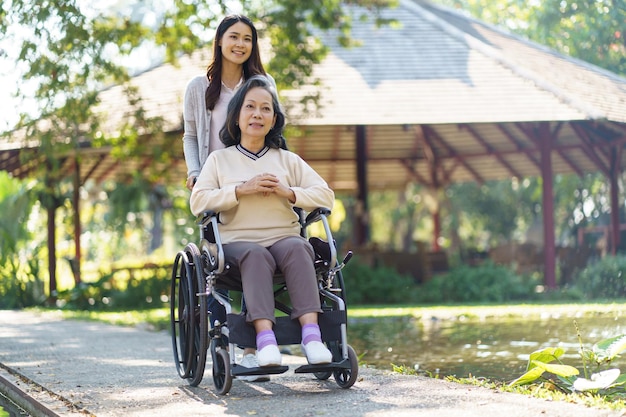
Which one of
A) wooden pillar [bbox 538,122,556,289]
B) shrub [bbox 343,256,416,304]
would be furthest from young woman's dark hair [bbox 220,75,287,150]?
wooden pillar [bbox 538,122,556,289]

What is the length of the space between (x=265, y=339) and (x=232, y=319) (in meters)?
0.18

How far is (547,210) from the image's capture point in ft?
46.6

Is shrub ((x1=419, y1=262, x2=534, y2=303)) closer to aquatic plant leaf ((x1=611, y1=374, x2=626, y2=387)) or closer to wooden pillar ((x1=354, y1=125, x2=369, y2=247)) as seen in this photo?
wooden pillar ((x1=354, y1=125, x2=369, y2=247))

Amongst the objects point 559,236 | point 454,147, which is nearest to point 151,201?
point 454,147

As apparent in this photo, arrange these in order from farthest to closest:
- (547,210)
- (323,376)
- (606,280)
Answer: (547,210)
(606,280)
(323,376)

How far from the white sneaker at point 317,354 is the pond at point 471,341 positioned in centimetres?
111

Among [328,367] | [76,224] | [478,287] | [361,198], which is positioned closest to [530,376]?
[328,367]

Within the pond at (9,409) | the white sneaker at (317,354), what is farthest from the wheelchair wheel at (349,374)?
the pond at (9,409)

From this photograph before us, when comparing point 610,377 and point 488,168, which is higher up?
point 488,168

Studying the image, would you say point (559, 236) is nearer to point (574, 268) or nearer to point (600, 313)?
point (574, 268)

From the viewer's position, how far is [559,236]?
29078mm

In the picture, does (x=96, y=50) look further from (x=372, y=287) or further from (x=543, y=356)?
(x=543, y=356)

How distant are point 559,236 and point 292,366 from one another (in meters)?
24.9

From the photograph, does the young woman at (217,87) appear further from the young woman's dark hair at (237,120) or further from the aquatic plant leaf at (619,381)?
the aquatic plant leaf at (619,381)
